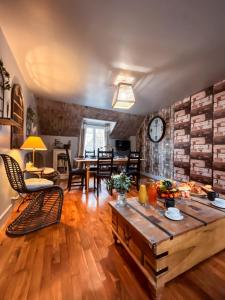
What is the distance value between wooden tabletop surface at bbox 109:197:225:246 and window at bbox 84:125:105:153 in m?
4.40

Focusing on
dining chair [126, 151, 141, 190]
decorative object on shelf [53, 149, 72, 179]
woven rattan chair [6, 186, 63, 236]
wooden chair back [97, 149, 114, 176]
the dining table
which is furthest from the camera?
decorative object on shelf [53, 149, 72, 179]

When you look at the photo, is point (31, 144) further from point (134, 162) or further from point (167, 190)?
point (134, 162)

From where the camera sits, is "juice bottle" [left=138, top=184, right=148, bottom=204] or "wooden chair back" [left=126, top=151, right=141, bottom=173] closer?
"juice bottle" [left=138, top=184, right=148, bottom=204]

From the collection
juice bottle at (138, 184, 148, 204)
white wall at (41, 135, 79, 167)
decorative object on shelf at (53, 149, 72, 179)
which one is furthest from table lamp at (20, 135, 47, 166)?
white wall at (41, 135, 79, 167)

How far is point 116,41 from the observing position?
6.37ft

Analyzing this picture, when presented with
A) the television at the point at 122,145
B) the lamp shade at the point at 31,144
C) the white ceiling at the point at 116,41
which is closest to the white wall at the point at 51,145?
the television at the point at 122,145

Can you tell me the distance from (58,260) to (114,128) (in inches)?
188

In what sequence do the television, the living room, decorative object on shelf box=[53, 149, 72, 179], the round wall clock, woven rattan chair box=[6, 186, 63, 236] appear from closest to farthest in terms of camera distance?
1. the living room
2. woven rattan chair box=[6, 186, 63, 236]
3. the round wall clock
4. decorative object on shelf box=[53, 149, 72, 179]
5. the television

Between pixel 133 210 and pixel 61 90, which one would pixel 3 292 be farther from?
pixel 61 90

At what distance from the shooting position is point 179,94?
3.71 meters

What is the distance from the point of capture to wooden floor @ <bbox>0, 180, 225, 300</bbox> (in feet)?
3.64

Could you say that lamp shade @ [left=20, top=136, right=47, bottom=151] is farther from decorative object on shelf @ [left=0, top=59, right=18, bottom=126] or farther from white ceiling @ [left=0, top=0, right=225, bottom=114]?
white ceiling @ [left=0, top=0, right=225, bottom=114]

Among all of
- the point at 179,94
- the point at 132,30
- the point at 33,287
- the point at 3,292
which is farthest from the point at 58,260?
the point at 179,94

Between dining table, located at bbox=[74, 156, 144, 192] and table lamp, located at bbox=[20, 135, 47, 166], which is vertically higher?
table lamp, located at bbox=[20, 135, 47, 166]
